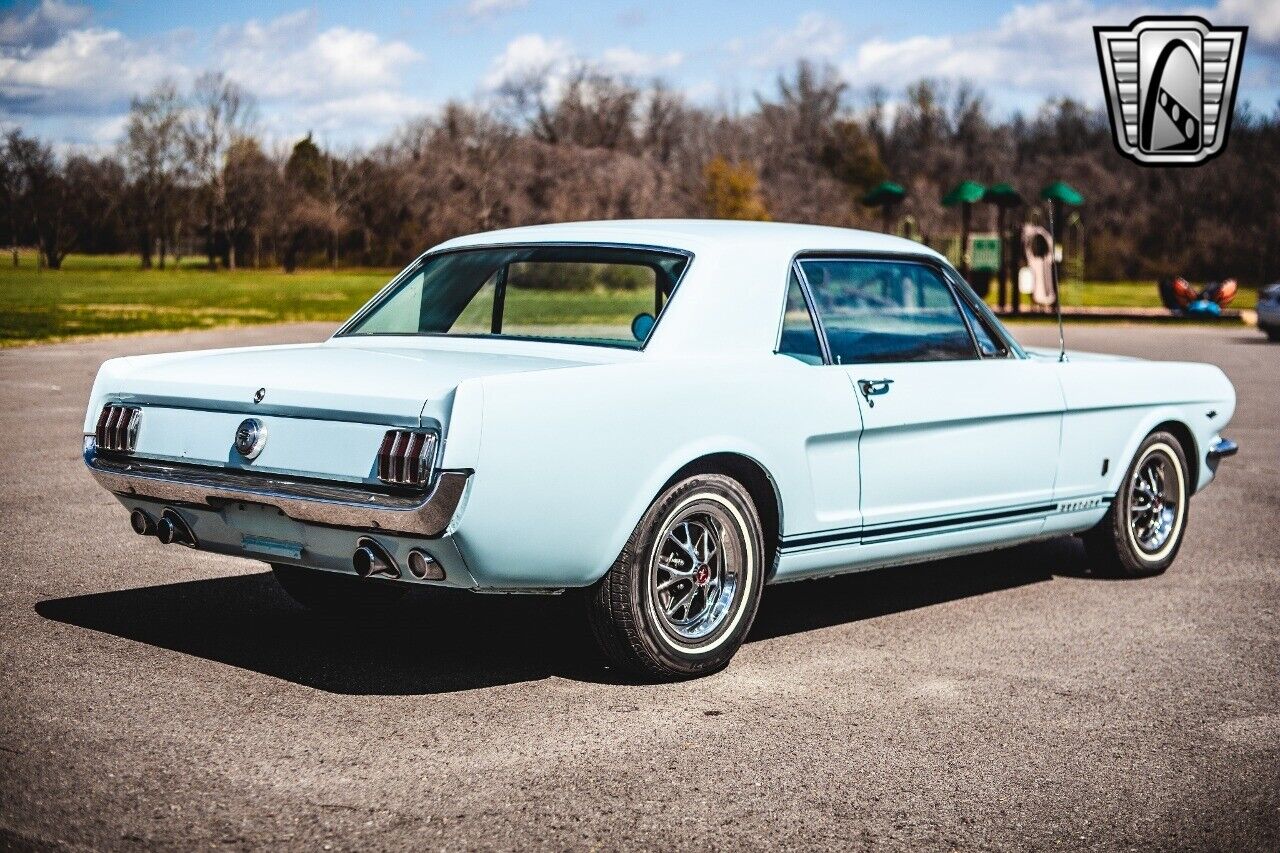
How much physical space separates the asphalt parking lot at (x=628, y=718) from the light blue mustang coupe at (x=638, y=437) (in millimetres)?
354

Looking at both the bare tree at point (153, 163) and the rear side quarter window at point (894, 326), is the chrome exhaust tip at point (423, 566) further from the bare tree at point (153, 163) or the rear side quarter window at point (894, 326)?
the bare tree at point (153, 163)

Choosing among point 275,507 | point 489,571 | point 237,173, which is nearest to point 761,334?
point 489,571

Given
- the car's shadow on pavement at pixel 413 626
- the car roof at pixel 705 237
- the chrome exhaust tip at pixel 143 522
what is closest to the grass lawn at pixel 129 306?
the car's shadow on pavement at pixel 413 626

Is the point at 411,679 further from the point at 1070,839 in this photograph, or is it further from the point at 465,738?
the point at 1070,839

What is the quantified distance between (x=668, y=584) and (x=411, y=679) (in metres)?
0.90

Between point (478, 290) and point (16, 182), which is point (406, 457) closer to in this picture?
point (478, 290)

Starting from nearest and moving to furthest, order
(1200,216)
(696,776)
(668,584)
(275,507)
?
(696,776) < (275,507) < (668,584) < (1200,216)

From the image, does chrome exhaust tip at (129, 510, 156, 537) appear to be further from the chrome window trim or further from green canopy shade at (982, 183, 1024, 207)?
green canopy shade at (982, 183, 1024, 207)

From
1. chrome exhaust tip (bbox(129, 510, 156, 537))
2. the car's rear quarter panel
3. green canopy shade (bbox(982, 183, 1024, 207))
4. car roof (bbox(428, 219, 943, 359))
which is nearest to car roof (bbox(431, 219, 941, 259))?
car roof (bbox(428, 219, 943, 359))

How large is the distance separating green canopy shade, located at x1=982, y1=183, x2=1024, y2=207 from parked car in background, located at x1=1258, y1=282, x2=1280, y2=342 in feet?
26.8

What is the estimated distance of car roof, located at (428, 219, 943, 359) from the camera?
17.0ft

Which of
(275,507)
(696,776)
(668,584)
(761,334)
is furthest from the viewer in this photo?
(761,334)

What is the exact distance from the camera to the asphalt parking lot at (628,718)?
12.1ft

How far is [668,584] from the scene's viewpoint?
196 inches
